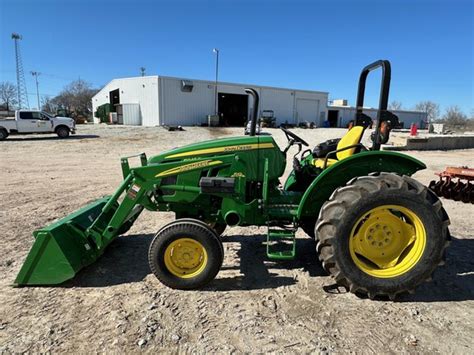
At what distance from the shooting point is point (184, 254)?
3.21 metres

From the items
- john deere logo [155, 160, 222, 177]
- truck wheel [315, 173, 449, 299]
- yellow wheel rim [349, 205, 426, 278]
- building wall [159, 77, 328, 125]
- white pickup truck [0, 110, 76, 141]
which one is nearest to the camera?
truck wheel [315, 173, 449, 299]

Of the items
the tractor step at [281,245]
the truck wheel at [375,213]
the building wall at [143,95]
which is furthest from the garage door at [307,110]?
the truck wheel at [375,213]

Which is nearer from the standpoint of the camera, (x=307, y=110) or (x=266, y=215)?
(x=266, y=215)

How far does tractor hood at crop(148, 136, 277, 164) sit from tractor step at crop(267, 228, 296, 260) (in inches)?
35.4

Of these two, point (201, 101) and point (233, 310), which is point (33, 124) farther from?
point (233, 310)

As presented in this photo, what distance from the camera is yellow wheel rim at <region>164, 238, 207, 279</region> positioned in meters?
3.18

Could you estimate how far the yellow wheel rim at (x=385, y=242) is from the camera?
308 centimetres

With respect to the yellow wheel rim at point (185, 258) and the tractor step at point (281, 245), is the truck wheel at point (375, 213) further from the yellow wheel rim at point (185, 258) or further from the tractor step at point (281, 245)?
the yellow wheel rim at point (185, 258)

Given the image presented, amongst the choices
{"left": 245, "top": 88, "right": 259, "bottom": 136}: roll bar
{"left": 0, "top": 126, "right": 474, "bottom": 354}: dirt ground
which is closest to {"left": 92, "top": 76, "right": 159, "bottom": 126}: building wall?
{"left": 0, "top": 126, "right": 474, "bottom": 354}: dirt ground

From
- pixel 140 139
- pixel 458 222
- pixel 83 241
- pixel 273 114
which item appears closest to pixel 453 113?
pixel 273 114

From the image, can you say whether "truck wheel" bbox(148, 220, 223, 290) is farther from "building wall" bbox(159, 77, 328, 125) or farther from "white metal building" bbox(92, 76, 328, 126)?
Answer: "building wall" bbox(159, 77, 328, 125)

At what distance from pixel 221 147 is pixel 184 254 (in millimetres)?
1147

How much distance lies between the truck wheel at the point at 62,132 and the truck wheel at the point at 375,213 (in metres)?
19.9

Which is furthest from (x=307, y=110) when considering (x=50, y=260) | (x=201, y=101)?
(x=50, y=260)
